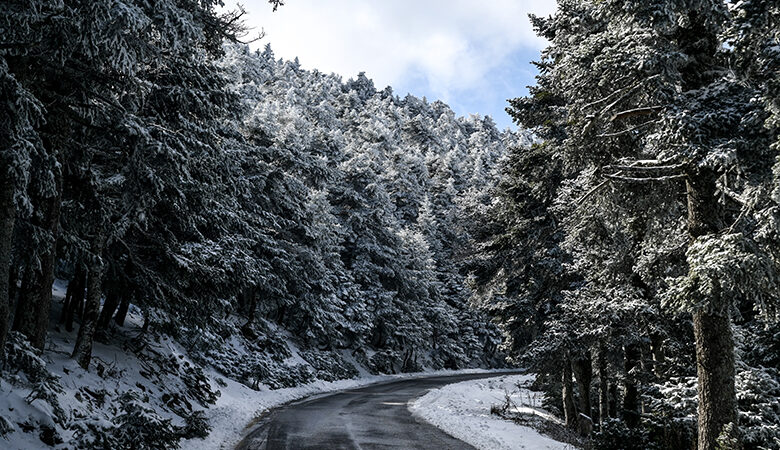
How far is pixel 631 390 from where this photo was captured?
15016mm

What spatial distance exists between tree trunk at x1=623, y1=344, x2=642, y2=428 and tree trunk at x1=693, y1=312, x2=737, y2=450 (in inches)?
227

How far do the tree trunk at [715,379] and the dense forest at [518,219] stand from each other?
0.09 ft

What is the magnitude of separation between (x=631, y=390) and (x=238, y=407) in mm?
12383

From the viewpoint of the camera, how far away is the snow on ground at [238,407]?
439 inches

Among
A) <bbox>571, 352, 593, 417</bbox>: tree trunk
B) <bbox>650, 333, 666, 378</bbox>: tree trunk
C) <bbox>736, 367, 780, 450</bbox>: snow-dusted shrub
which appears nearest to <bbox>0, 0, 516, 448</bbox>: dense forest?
<bbox>736, 367, 780, 450</bbox>: snow-dusted shrub

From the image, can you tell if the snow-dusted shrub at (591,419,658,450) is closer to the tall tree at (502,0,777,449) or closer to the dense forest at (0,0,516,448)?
the tall tree at (502,0,777,449)

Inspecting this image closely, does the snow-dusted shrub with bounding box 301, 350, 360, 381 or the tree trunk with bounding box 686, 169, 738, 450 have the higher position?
the tree trunk with bounding box 686, 169, 738, 450

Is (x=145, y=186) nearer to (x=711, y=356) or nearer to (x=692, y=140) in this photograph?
(x=692, y=140)

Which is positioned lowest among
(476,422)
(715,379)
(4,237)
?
(476,422)

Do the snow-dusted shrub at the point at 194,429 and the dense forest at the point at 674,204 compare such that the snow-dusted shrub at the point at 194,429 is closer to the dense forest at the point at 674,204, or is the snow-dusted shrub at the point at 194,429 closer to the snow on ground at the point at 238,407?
the snow on ground at the point at 238,407

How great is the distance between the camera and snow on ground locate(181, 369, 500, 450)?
36.6 ft

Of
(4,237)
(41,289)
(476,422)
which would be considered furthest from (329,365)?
(4,237)


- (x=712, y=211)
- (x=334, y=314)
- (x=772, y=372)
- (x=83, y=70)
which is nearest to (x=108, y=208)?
(x=83, y=70)

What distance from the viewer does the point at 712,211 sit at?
8766mm
